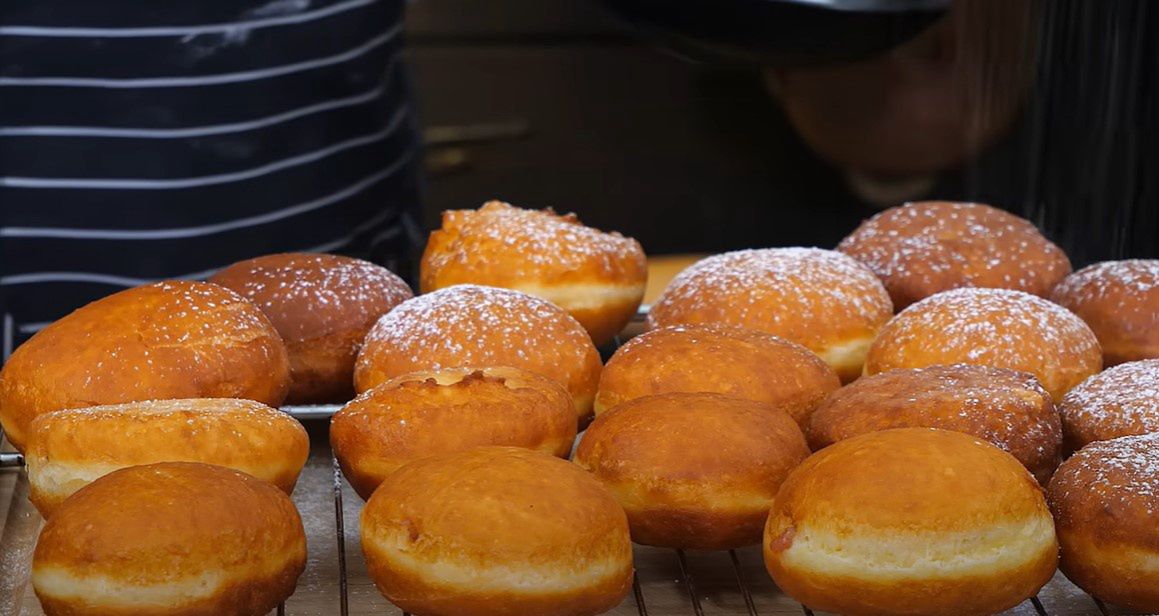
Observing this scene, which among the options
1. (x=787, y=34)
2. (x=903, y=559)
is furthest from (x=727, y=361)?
(x=787, y=34)

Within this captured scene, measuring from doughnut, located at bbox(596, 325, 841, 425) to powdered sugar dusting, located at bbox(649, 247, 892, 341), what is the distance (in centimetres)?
11

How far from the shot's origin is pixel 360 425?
104 centimetres

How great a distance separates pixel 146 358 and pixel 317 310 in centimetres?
23

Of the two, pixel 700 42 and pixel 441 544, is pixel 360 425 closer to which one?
pixel 441 544

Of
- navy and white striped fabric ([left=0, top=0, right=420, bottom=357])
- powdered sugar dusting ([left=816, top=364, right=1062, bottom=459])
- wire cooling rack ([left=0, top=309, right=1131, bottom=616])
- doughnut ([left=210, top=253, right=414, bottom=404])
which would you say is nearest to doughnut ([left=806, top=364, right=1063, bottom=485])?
powdered sugar dusting ([left=816, top=364, right=1062, bottom=459])

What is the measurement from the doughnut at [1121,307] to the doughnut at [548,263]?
0.44 meters

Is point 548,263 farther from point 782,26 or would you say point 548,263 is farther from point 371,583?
point 782,26

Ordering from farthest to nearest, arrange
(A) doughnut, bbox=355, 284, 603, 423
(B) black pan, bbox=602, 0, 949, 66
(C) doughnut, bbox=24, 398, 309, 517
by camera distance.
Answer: (B) black pan, bbox=602, 0, 949, 66 < (A) doughnut, bbox=355, 284, 603, 423 < (C) doughnut, bbox=24, 398, 309, 517

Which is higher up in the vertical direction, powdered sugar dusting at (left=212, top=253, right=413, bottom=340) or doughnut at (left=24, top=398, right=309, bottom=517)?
doughnut at (left=24, top=398, right=309, bottom=517)

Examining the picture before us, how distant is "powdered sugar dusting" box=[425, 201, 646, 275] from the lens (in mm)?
1378

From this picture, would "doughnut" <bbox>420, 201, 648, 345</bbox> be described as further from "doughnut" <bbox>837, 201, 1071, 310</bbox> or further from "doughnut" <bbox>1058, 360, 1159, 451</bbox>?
A: "doughnut" <bbox>1058, 360, 1159, 451</bbox>

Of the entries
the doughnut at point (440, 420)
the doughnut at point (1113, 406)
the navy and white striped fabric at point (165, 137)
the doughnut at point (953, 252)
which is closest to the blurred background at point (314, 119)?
the navy and white striped fabric at point (165, 137)

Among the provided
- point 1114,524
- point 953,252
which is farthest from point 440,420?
point 953,252

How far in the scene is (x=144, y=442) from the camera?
974 millimetres
